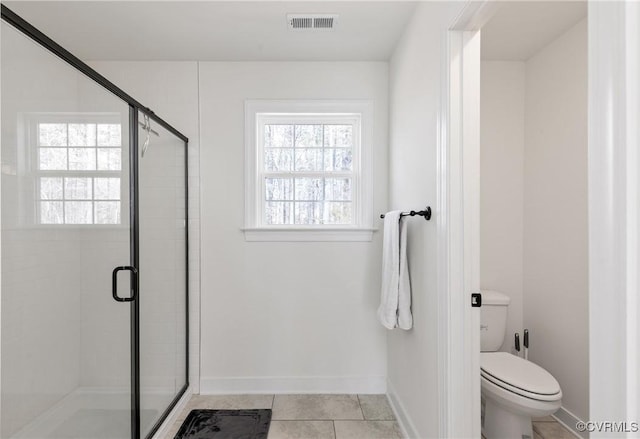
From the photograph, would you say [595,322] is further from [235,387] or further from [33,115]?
[235,387]

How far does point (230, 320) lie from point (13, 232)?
163cm

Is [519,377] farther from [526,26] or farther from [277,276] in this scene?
[526,26]

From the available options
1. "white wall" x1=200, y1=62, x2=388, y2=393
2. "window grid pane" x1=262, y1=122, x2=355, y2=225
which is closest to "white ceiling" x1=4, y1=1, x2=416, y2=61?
"white wall" x1=200, y1=62, x2=388, y2=393

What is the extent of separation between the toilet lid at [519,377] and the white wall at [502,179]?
0.62 m

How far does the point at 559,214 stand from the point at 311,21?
192cm

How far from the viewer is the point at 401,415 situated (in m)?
2.17

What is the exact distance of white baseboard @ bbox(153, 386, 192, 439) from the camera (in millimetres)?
2059

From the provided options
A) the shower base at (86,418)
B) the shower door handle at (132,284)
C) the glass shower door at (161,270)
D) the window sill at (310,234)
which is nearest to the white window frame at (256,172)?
the window sill at (310,234)

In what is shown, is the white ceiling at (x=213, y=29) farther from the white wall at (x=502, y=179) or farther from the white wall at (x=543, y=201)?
the white wall at (x=543, y=201)

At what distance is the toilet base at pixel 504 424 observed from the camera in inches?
72.2

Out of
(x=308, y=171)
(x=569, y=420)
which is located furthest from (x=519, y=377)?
(x=308, y=171)

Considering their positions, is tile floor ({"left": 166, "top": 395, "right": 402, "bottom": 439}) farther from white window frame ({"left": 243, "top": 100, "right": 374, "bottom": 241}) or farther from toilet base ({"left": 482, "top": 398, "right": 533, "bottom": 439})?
white window frame ({"left": 243, "top": 100, "right": 374, "bottom": 241})

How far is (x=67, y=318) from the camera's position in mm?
1430

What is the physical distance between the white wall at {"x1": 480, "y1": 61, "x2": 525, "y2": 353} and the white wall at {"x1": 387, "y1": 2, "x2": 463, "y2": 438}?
0.70 meters
